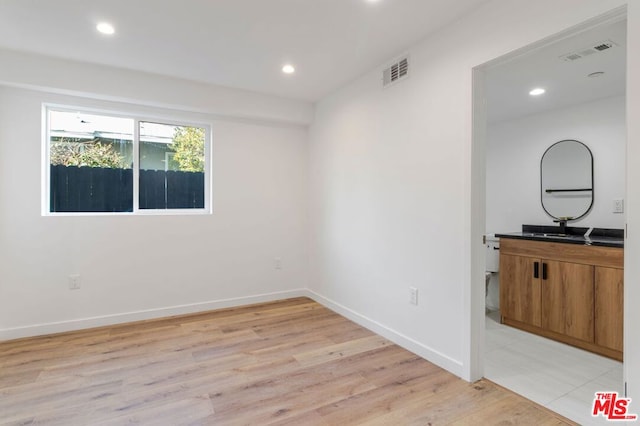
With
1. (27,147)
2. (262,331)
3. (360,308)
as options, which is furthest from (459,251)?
(27,147)

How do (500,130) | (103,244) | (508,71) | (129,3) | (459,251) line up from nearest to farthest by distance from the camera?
(129,3) → (459,251) → (508,71) → (103,244) → (500,130)

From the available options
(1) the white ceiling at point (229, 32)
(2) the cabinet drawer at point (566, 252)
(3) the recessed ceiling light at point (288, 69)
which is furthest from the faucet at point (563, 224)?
(3) the recessed ceiling light at point (288, 69)

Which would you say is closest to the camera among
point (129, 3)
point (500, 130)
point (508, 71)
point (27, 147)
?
point (129, 3)

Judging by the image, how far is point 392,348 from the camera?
2.75 meters

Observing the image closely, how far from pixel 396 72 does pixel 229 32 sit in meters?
1.39

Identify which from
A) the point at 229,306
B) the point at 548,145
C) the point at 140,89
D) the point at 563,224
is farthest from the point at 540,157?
the point at 140,89

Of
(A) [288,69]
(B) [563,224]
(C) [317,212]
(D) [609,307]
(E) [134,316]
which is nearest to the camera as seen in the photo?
(D) [609,307]

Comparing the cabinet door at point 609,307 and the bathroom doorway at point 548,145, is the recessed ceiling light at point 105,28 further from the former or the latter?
the cabinet door at point 609,307

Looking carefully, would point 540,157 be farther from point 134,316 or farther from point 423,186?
point 134,316

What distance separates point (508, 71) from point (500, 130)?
5.58ft

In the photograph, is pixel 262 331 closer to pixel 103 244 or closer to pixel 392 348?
pixel 392 348

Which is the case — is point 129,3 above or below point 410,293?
above

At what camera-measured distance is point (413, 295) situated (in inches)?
105

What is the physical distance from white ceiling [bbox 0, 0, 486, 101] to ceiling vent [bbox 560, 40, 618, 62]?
2.87 ft
